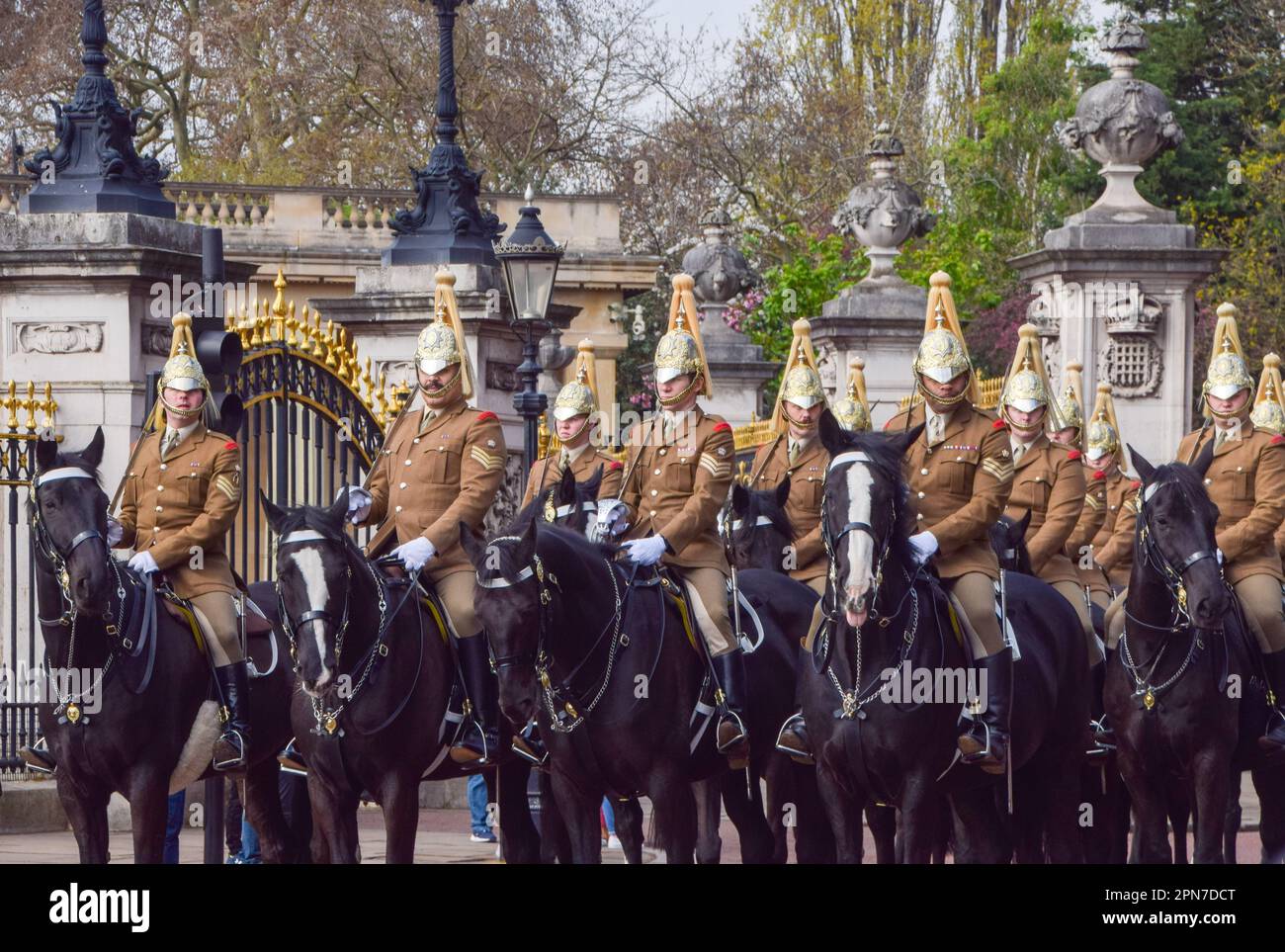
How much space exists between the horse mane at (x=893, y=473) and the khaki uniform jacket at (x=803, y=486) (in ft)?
8.12

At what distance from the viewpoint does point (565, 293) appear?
4072 cm

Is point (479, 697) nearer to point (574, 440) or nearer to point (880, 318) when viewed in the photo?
point (574, 440)

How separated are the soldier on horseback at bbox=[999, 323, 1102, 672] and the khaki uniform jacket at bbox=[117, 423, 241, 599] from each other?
4222 millimetres

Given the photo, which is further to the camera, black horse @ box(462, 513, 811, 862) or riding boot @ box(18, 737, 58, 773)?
riding boot @ box(18, 737, 58, 773)

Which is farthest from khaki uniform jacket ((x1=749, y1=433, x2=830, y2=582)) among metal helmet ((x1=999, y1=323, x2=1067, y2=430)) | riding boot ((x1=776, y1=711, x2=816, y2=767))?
riding boot ((x1=776, y1=711, x2=816, y2=767))

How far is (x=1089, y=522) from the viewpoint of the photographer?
15453 mm

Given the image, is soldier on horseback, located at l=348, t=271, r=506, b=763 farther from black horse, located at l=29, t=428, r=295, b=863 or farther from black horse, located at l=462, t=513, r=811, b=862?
black horse, located at l=29, t=428, r=295, b=863

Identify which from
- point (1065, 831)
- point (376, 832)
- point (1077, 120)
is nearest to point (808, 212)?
point (1077, 120)

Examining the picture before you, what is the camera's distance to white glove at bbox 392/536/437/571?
11312 millimetres

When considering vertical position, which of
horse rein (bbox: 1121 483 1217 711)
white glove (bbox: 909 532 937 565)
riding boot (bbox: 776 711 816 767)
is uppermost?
white glove (bbox: 909 532 937 565)

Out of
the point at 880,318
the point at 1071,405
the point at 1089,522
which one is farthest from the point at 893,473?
the point at 880,318
